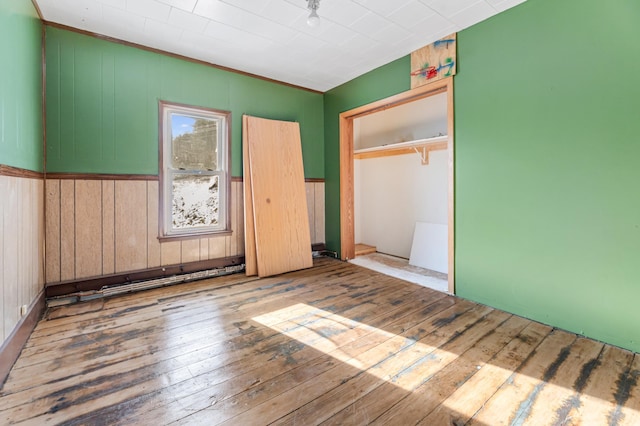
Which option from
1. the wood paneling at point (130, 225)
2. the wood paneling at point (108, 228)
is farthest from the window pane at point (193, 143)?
the wood paneling at point (108, 228)

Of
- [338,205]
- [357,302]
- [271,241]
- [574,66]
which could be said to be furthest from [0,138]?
[574,66]

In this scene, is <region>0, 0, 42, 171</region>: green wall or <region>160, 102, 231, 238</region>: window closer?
<region>0, 0, 42, 171</region>: green wall

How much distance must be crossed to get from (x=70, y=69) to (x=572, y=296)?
4.87 meters

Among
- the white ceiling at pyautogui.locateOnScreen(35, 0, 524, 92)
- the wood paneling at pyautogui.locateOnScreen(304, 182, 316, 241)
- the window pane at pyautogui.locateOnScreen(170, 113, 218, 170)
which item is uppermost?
the white ceiling at pyautogui.locateOnScreen(35, 0, 524, 92)

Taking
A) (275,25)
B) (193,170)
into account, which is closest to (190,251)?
(193,170)

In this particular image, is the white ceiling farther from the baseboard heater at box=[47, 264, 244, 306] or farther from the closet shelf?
the baseboard heater at box=[47, 264, 244, 306]

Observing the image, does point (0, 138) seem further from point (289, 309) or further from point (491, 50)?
point (491, 50)

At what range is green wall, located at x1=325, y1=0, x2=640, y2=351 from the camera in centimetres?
201

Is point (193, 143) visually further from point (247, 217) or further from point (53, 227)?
point (53, 227)

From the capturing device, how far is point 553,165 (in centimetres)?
231

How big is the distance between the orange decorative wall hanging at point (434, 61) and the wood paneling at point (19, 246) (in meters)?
3.60

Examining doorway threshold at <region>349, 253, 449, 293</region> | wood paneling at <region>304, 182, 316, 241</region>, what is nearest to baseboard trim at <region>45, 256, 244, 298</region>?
wood paneling at <region>304, 182, 316, 241</region>

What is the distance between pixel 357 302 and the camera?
2.81 metres

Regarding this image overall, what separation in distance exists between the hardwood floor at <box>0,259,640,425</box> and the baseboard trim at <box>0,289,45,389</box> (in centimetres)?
5
